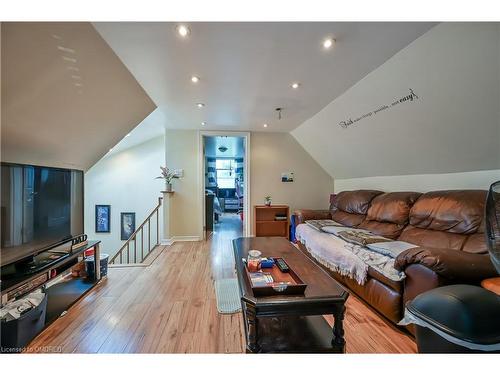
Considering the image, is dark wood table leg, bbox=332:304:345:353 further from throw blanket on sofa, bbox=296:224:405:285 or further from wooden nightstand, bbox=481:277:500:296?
wooden nightstand, bbox=481:277:500:296

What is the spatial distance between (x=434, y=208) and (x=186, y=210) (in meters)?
4.05

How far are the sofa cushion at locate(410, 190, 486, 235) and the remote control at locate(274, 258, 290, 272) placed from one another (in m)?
1.67

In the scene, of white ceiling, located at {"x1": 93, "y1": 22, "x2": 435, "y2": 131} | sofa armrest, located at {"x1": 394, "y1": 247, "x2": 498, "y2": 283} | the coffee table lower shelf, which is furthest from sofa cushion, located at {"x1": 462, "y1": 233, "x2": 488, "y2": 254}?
white ceiling, located at {"x1": 93, "y1": 22, "x2": 435, "y2": 131}

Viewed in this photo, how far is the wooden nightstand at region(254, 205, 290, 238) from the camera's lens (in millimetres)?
4527

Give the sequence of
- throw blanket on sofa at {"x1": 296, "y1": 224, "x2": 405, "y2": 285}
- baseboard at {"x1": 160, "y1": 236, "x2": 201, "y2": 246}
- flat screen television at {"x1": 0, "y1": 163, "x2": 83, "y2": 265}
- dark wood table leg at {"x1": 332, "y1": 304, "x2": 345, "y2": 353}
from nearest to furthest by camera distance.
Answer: dark wood table leg at {"x1": 332, "y1": 304, "x2": 345, "y2": 353}
flat screen television at {"x1": 0, "y1": 163, "x2": 83, "y2": 265}
throw blanket on sofa at {"x1": 296, "y1": 224, "x2": 405, "y2": 285}
baseboard at {"x1": 160, "y1": 236, "x2": 201, "y2": 246}

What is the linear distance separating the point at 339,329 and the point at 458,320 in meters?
0.61

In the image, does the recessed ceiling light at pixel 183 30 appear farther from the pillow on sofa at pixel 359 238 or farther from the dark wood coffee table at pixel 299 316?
the pillow on sofa at pixel 359 238

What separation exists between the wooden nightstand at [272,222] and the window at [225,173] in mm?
5393

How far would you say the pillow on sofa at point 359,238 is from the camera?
88.0 inches

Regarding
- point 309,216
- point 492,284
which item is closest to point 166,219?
point 309,216

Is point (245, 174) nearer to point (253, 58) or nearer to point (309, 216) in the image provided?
point (309, 216)

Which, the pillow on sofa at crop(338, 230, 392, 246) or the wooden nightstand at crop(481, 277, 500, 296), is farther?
the pillow on sofa at crop(338, 230, 392, 246)
